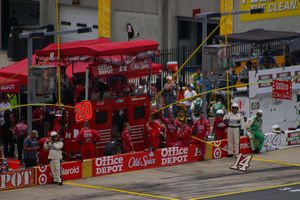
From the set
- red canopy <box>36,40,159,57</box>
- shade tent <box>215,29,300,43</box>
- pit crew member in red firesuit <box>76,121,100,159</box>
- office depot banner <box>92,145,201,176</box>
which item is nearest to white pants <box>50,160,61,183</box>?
office depot banner <box>92,145,201,176</box>

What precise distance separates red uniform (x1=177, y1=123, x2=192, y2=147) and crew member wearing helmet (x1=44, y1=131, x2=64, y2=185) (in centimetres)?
439

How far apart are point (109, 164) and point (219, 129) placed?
15.1 ft

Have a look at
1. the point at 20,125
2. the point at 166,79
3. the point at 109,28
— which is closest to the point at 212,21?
the point at 109,28

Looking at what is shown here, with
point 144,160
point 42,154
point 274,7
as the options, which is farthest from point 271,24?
point 42,154

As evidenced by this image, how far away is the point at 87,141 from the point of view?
2902 centimetres

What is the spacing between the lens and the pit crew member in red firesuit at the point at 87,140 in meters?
29.0

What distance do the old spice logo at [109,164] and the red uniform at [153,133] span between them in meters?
1.29

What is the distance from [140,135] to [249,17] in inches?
577

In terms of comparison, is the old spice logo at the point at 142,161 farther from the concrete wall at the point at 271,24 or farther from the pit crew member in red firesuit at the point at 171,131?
the concrete wall at the point at 271,24

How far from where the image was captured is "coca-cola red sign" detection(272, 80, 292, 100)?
33781 millimetres

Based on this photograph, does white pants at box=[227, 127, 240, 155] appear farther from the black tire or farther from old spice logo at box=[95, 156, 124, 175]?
old spice logo at box=[95, 156, 124, 175]

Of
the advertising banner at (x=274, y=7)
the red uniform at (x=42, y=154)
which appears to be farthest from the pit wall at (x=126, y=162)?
the advertising banner at (x=274, y=7)

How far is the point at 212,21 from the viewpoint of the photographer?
46750 mm

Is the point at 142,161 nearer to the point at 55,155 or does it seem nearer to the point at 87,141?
the point at 87,141
